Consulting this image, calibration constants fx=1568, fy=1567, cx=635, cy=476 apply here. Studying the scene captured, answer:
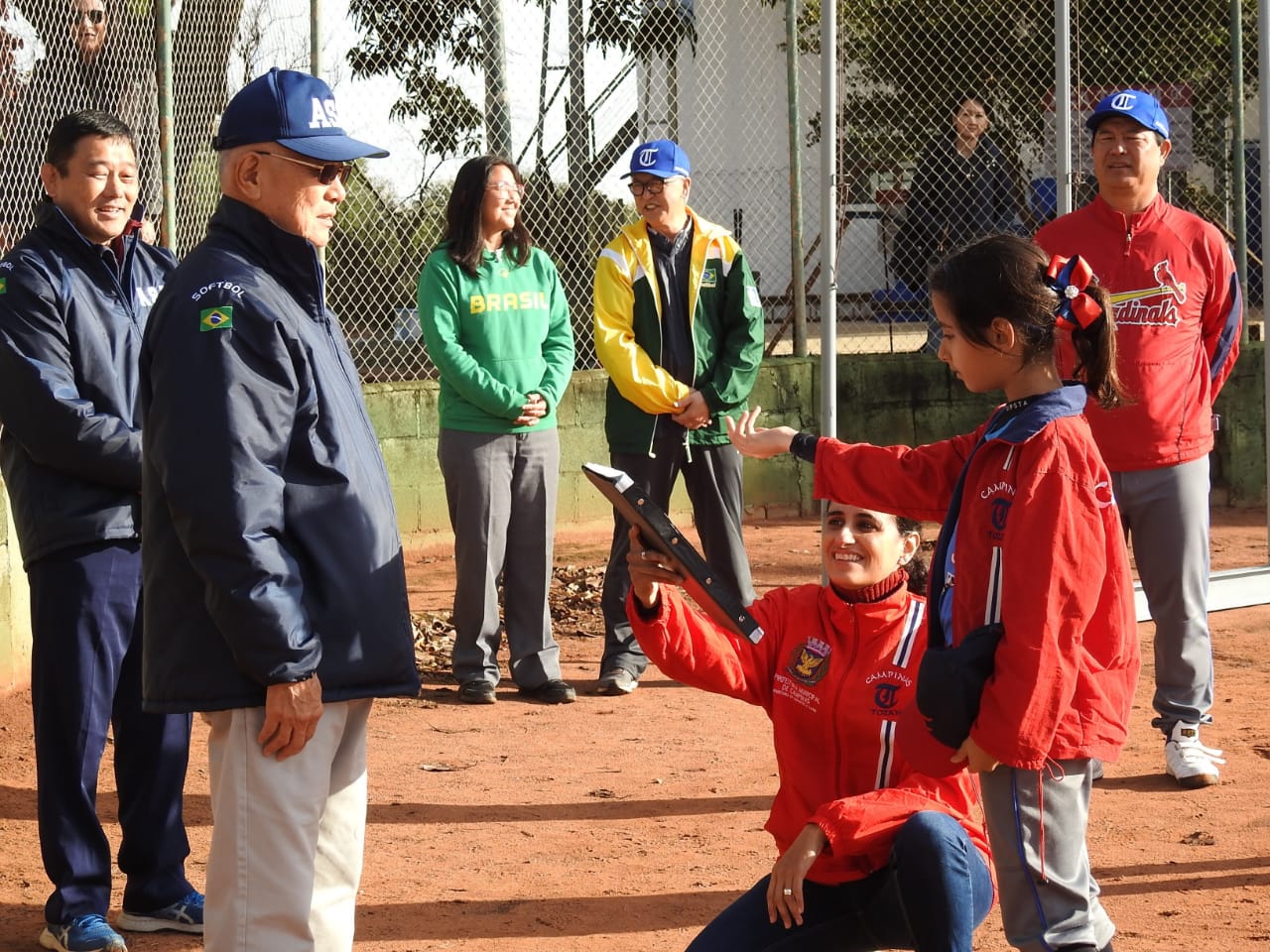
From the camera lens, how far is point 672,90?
10.7m

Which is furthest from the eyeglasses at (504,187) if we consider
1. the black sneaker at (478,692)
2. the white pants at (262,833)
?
the white pants at (262,833)

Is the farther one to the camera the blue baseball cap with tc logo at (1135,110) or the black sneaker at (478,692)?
the black sneaker at (478,692)

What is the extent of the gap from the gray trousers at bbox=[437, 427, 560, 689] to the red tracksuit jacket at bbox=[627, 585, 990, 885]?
11.1 ft

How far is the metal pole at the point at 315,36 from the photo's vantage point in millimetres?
8828

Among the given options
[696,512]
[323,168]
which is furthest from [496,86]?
[323,168]

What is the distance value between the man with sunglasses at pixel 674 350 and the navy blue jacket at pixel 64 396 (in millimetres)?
2984

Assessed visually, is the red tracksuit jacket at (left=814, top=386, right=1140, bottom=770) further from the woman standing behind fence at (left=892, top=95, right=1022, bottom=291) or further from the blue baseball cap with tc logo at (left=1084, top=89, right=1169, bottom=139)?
the woman standing behind fence at (left=892, top=95, right=1022, bottom=291)

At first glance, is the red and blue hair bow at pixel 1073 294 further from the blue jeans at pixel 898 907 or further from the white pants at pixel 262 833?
the white pants at pixel 262 833

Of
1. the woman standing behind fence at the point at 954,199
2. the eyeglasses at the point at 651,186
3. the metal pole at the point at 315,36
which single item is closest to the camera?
the eyeglasses at the point at 651,186

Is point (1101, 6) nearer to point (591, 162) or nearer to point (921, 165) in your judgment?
point (921, 165)

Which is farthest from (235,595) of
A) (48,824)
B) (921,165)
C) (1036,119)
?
(1036,119)

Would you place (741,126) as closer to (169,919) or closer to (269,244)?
(169,919)

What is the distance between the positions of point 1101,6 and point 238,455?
10561mm

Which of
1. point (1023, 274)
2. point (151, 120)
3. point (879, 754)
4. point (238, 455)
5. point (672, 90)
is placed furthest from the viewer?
point (672, 90)
